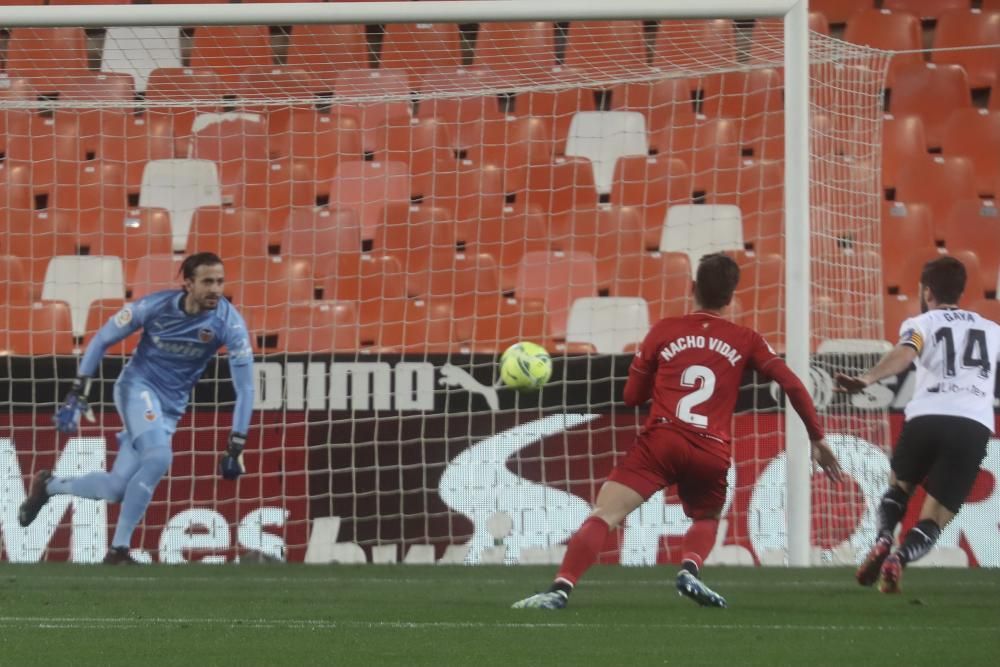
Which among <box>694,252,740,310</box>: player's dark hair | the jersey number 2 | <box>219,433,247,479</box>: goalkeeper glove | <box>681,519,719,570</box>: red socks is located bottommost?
<box>681,519,719,570</box>: red socks

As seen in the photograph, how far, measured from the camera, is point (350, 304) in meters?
9.20

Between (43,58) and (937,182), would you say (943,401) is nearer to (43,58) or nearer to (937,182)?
(937,182)

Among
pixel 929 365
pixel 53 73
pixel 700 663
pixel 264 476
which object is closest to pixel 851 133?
pixel 929 365

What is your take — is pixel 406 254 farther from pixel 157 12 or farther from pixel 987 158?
pixel 987 158

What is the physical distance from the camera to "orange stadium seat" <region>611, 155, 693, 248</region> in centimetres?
988

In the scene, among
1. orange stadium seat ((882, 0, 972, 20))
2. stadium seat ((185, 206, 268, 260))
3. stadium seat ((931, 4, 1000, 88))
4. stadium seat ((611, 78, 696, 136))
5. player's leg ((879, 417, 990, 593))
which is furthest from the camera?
orange stadium seat ((882, 0, 972, 20))

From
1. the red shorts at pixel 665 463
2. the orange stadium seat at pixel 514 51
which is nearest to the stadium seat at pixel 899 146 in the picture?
the orange stadium seat at pixel 514 51

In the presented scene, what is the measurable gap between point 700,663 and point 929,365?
258 centimetres

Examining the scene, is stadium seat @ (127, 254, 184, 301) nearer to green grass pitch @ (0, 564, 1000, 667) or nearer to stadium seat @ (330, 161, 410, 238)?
stadium seat @ (330, 161, 410, 238)

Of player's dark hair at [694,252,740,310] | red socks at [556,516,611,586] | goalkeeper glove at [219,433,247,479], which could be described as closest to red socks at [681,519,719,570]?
red socks at [556,516,611,586]

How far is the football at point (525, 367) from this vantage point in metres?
7.38

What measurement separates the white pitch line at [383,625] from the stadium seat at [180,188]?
16.6ft

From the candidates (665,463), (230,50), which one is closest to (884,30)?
(230,50)

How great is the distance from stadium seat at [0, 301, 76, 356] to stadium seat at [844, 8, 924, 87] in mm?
5966
